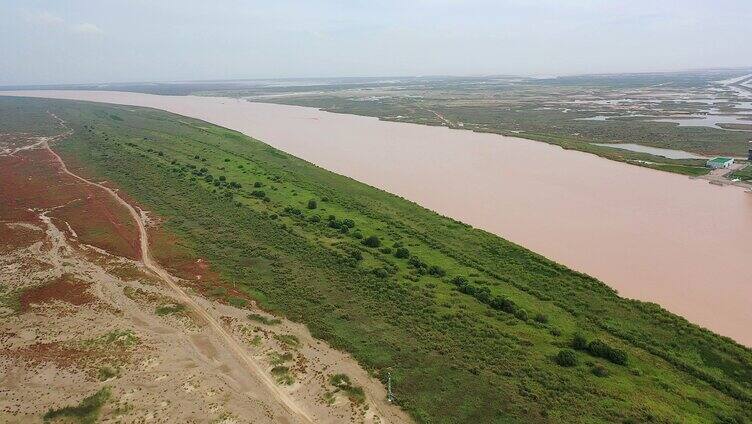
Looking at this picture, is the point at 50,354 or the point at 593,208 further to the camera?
the point at 593,208

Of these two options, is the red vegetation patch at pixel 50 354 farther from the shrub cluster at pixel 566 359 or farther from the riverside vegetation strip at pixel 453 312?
the shrub cluster at pixel 566 359

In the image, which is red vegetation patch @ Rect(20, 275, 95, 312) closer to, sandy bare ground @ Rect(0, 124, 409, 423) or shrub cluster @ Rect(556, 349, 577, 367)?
sandy bare ground @ Rect(0, 124, 409, 423)

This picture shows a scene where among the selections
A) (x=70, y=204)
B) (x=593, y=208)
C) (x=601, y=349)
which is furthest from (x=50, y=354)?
(x=593, y=208)

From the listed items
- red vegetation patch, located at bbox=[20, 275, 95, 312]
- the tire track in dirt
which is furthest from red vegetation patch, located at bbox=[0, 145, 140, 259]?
red vegetation patch, located at bbox=[20, 275, 95, 312]

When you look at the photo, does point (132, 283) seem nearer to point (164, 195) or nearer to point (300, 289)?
point (300, 289)

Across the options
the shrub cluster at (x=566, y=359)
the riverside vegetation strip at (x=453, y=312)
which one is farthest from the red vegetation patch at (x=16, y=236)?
the shrub cluster at (x=566, y=359)

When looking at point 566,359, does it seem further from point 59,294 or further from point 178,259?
point 59,294

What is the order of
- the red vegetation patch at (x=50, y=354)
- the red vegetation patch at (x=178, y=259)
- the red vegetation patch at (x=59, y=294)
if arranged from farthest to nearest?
the red vegetation patch at (x=178, y=259)
the red vegetation patch at (x=59, y=294)
the red vegetation patch at (x=50, y=354)
